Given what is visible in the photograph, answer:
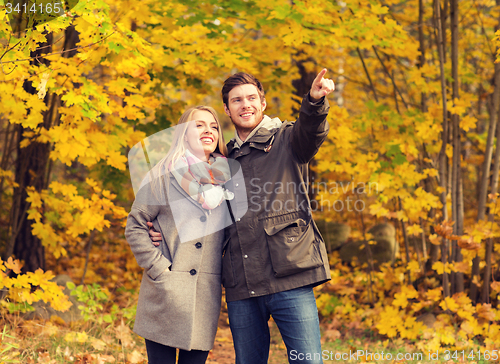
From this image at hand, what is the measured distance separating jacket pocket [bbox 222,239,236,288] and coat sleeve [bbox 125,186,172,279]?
0.99 feet

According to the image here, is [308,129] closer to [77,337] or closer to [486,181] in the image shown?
[77,337]

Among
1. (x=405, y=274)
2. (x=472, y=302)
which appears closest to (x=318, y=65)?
(x=405, y=274)

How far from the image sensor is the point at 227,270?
2.28 meters

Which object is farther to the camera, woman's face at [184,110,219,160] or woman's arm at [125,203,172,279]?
woman's face at [184,110,219,160]

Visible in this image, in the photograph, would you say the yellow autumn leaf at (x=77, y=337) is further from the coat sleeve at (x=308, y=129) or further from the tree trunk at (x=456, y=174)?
the tree trunk at (x=456, y=174)

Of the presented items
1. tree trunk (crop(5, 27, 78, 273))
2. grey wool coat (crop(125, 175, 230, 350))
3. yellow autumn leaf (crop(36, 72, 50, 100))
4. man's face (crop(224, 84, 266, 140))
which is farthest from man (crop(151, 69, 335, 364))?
tree trunk (crop(5, 27, 78, 273))

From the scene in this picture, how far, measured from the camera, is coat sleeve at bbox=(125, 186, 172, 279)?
7.15 feet

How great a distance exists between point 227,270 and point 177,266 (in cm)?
28

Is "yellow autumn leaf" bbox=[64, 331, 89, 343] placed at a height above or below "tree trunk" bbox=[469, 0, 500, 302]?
below

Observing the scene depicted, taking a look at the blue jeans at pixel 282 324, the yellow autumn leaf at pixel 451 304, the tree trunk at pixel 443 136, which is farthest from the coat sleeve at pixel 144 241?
the tree trunk at pixel 443 136

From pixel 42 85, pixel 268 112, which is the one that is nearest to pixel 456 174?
pixel 268 112

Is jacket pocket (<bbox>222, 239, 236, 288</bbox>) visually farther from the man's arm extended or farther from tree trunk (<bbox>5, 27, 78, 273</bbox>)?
tree trunk (<bbox>5, 27, 78, 273</bbox>)

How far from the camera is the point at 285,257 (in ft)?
6.84

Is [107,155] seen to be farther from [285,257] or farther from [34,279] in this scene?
[285,257]
